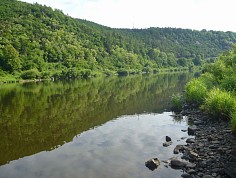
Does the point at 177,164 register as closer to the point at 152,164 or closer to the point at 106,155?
the point at 152,164

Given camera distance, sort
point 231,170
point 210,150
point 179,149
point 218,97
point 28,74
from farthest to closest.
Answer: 1. point 28,74
2. point 218,97
3. point 179,149
4. point 210,150
5. point 231,170

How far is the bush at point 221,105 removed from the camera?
2884 centimetres

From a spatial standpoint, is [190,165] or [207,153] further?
[207,153]

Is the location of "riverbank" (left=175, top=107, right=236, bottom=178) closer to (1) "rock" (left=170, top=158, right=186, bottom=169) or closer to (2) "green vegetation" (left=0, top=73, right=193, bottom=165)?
(1) "rock" (left=170, top=158, right=186, bottom=169)

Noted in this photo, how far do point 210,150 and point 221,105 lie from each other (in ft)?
29.5

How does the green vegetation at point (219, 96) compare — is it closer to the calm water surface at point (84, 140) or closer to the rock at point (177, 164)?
the calm water surface at point (84, 140)

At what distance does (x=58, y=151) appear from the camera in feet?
84.4

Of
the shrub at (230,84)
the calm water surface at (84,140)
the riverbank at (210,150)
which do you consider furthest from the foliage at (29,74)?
the riverbank at (210,150)

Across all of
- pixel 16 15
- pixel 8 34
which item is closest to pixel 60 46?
pixel 8 34

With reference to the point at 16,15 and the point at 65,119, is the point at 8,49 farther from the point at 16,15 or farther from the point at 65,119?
the point at 65,119

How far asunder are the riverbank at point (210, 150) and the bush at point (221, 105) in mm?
878

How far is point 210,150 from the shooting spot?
72.2ft

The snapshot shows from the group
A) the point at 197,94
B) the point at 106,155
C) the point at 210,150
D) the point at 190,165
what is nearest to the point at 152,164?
the point at 190,165

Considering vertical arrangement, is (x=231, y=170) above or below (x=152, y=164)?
above
